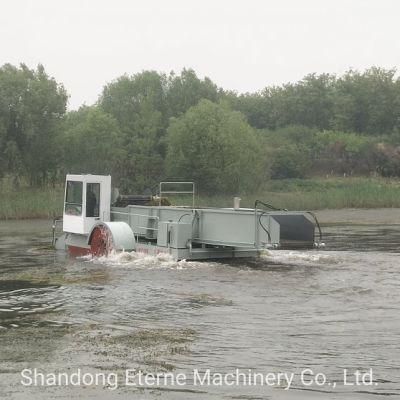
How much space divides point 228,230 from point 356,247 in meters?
→ 6.29

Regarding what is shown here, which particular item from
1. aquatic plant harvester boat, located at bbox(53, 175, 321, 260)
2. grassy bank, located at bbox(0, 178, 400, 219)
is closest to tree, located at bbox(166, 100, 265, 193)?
grassy bank, located at bbox(0, 178, 400, 219)

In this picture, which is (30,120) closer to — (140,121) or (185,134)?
(185,134)

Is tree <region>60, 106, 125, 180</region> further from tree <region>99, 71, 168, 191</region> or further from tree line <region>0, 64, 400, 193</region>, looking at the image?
tree <region>99, 71, 168, 191</region>

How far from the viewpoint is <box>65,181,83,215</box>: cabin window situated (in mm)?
20031

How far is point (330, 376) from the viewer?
24.8 ft

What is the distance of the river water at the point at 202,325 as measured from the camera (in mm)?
7324

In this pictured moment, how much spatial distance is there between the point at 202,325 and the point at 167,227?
7611 millimetres

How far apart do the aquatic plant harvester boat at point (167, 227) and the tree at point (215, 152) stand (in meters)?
35.6

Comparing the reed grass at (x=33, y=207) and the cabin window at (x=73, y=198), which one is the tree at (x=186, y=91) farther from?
the cabin window at (x=73, y=198)

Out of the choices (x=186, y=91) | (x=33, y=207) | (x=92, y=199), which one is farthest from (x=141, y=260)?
(x=186, y=91)

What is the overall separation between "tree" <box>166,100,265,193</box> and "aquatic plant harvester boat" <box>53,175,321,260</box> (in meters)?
35.6

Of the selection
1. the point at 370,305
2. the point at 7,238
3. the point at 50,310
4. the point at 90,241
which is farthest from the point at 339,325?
the point at 7,238

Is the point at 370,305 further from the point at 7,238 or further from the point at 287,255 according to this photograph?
the point at 7,238

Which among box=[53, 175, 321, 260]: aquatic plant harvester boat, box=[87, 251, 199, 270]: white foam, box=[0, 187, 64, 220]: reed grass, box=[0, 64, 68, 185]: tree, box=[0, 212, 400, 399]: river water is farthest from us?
box=[0, 64, 68, 185]: tree
